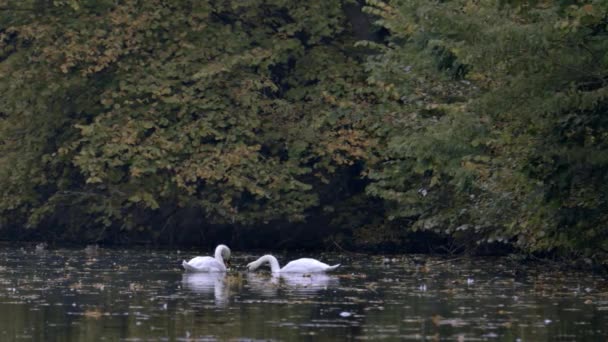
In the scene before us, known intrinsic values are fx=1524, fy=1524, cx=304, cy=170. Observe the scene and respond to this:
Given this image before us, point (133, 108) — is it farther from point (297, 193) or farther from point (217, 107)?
point (297, 193)

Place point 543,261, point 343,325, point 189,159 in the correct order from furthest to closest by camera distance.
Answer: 1. point 189,159
2. point 543,261
3. point 343,325

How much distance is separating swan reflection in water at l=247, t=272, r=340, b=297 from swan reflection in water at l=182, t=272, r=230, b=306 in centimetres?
44

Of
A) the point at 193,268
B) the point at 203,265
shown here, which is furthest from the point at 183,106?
the point at 193,268

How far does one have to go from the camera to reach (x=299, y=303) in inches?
766

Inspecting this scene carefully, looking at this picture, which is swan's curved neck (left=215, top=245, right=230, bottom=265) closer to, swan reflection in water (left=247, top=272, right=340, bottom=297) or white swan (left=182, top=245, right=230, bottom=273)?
white swan (left=182, top=245, right=230, bottom=273)

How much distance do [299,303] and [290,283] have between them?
446 centimetres

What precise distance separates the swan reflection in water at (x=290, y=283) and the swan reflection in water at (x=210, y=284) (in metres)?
0.44

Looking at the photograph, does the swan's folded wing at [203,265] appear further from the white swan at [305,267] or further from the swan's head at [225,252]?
the swan's head at [225,252]

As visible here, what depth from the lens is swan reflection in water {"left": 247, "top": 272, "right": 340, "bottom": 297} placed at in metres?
21.9

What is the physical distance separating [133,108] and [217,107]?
214cm

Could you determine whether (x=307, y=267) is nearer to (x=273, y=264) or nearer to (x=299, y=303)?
(x=273, y=264)

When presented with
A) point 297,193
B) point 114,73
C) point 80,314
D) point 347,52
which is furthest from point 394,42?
point 80,314

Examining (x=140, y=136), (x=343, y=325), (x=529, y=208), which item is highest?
(x=140, y=136)

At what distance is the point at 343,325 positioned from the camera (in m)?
16.5
